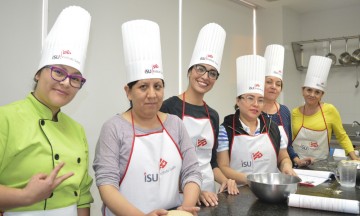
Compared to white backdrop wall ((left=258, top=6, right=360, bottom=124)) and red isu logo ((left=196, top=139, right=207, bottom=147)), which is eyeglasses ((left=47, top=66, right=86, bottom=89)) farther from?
white backdrop wall ((left=258, top=6, right=360, bottom=124))

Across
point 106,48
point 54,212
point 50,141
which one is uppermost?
point 106,48

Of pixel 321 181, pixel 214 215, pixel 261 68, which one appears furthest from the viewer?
pixel 261 68

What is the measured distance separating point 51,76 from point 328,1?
3.29 m

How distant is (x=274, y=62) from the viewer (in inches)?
82.0

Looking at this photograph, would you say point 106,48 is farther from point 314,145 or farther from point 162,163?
point 314,145

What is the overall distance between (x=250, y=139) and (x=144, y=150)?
0.65m

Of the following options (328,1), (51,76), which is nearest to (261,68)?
(51,76)

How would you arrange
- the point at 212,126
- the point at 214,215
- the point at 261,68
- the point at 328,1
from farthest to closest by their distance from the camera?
the point at 328,1
the point at 261,68
the point at 212,126
the point at 214,215

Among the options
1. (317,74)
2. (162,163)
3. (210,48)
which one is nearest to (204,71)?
(210,48)

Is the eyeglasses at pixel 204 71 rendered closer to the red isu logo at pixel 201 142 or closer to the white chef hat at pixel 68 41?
the red isu logo at pixel 201 142

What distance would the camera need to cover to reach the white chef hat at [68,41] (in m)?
1.01

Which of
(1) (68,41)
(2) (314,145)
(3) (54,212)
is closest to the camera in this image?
(3) (54,212)

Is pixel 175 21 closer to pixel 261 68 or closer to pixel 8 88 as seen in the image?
pixel 261 68

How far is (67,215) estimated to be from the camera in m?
0.98
